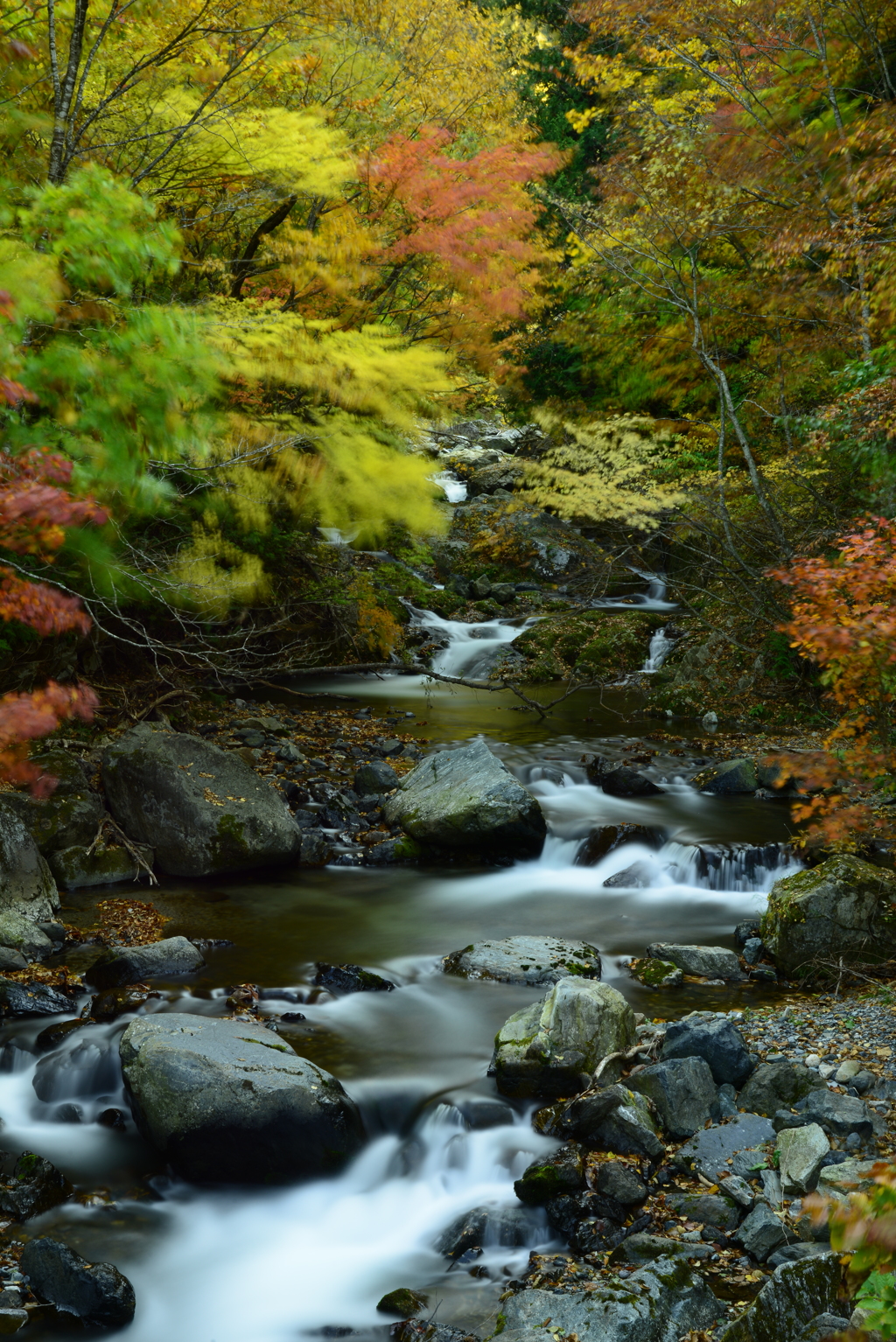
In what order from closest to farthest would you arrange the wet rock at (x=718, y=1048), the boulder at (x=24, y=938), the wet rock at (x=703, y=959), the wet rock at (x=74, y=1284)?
the wet rock at (x=74, y=1284)
the wet rock at (x=718, y=1048)
the boulder at (x=24, y=938)
the wet rock at (x=703, y=959)

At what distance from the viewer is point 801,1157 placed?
4.21m

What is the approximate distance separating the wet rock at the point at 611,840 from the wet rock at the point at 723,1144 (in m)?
4.69

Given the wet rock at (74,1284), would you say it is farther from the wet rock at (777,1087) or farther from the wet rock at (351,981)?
the wet rock at (777,1087)

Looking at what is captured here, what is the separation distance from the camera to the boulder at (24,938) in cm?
657

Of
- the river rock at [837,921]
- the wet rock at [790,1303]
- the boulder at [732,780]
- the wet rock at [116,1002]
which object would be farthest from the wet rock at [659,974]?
the boulder at [732,780]

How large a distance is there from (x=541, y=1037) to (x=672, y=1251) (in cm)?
159

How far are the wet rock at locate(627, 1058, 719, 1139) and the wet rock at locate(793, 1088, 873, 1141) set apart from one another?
46 centimetres

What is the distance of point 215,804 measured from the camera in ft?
28.2

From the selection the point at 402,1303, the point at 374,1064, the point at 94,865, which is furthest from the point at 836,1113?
the point at 94,865

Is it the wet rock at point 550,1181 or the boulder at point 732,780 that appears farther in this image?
the boulder at point 732,780

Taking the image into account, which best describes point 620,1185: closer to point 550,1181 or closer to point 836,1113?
point 550,1181

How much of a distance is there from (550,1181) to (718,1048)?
1261mm

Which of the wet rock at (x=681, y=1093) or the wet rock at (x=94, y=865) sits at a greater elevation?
the wet rock at (x=681, y=1093)

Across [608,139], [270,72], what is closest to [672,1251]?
[270,72]
